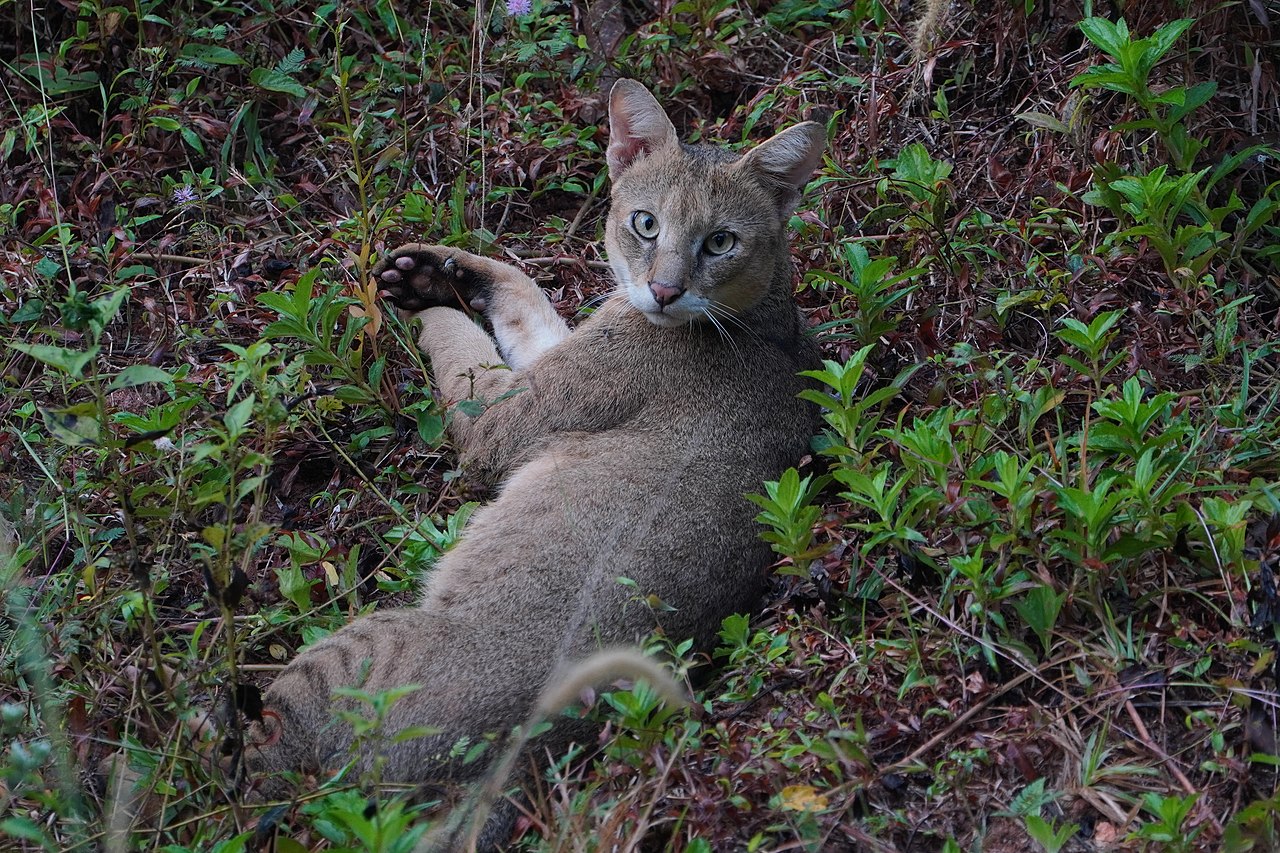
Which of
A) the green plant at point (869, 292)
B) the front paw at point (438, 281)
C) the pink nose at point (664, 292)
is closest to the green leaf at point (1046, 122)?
the green plant at point (869, 292)

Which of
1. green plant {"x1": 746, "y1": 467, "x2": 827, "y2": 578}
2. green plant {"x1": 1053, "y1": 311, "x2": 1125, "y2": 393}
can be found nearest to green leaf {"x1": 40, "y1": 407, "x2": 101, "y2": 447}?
green plant {"x1": 746, "y1": 467, "x2": 827, "y2": 578}

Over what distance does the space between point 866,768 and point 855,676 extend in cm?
46

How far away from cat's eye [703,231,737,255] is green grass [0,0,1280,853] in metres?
0.38

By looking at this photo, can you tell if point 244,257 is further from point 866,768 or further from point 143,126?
point 866,768

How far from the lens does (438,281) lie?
217 inches

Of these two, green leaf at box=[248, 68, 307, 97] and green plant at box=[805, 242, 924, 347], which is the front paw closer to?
green leaf at box=[248, 68, 307, 97]

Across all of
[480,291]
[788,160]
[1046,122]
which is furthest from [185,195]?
[1046,122]

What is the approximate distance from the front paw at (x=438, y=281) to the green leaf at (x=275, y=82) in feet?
3.87

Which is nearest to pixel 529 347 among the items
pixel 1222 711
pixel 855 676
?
pixel 855 676

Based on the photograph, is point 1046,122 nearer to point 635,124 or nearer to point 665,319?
point 635,124

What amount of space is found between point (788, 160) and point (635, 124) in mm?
663

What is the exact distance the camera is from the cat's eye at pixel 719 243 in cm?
474

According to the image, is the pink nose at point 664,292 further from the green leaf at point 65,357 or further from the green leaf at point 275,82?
the green leaf at point 275,82

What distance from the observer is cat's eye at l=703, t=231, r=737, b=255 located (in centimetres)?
474
